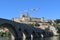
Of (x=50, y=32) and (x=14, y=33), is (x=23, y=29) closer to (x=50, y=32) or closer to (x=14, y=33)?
(x=14, y=33)

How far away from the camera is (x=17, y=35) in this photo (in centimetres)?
8612

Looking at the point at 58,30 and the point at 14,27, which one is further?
the point at 58,30

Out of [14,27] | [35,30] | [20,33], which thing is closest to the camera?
[14,27]

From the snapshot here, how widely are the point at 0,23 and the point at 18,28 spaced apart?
17.1m

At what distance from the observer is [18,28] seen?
8744 centimetres

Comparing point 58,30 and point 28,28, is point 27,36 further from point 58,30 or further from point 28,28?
point 58,30

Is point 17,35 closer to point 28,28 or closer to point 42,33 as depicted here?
point 28,28

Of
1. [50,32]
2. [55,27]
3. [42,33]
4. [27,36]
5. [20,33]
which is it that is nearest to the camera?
[20,33]

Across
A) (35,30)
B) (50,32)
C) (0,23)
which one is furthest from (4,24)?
(50,32)

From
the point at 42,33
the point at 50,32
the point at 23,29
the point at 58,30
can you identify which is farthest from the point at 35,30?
the point at 58,30

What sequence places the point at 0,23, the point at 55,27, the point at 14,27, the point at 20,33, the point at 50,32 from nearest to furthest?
the point at 0,23 < the point at 14,27 < the point at 20,33 < the point at 50,32 < the point at 55,27

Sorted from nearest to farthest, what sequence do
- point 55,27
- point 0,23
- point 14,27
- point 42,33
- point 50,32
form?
1. point 0,23
2. point 14,27
3. point 42,33
4. point 50,32
5. point 55,27

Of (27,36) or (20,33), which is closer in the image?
(20,33)

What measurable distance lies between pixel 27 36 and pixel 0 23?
26.5 meters
